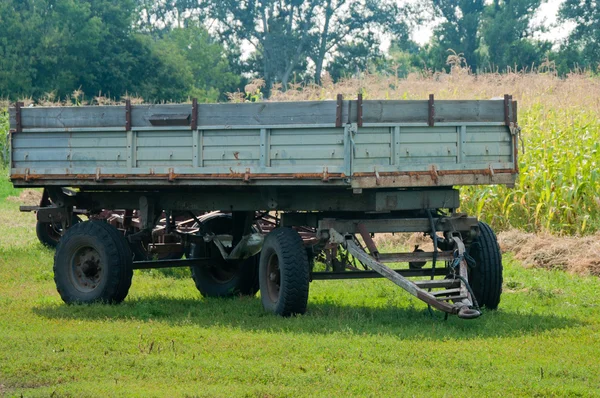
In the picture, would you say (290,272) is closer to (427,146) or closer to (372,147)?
(372,147)

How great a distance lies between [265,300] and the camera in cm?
1202

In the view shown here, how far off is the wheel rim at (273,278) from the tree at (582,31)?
42.5m

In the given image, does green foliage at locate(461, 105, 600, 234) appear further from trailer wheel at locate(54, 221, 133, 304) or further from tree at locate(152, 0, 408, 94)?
tree at locate(152, 0, 408, 94)

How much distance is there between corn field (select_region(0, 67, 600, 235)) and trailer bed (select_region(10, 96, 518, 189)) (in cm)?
479

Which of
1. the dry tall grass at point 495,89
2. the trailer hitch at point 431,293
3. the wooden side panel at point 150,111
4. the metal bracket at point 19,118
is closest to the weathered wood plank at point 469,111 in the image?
the trailer hitch at point 431,293

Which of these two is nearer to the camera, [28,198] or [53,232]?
[53,232]

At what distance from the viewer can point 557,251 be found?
51.3ft

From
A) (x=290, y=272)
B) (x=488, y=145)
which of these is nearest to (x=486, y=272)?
(x=488, y=145)

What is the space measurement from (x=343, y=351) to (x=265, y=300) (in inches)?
105

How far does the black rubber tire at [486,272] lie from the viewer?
11.9m

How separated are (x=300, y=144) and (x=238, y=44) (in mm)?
52846

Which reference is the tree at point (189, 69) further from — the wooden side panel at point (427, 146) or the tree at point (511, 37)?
the wooden side panel at point (427, 146)

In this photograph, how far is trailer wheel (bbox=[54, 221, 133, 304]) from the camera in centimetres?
1266

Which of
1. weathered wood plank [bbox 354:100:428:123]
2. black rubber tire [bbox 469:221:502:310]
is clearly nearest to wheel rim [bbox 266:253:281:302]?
weathered wood plank [bbox 354:100:428:123]
